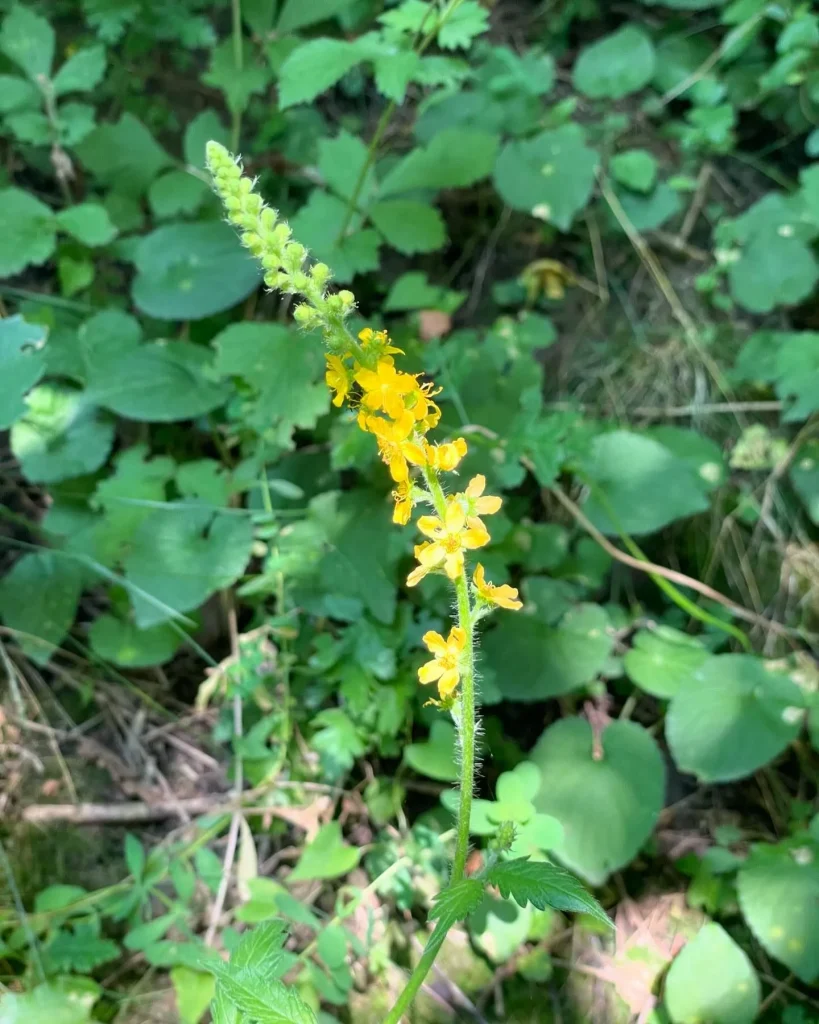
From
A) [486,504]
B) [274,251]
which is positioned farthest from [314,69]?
[486,504]

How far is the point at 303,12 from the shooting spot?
208cm

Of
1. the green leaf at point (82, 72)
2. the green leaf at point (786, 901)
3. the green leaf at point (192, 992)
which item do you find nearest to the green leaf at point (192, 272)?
the green leaf at point (82, 72)

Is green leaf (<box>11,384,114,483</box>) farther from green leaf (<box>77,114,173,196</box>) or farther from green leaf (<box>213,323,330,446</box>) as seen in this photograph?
green leaf (<box>77,114,173,196</box>)

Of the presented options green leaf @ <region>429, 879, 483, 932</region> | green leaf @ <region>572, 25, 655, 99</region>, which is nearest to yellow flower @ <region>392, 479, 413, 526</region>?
green leaf @ <region>429, 879, 483, 932</region>

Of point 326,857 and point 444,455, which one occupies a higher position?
point 444,455

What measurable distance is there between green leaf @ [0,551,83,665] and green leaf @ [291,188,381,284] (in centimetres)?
96

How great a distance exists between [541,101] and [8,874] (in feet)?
8.55

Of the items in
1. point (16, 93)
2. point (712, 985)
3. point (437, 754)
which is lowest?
point (712, 985)

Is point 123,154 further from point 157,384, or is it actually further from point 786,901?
point 786,901

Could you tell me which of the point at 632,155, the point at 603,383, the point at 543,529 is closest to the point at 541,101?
the point at 632,155

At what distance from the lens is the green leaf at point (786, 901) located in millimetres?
1550

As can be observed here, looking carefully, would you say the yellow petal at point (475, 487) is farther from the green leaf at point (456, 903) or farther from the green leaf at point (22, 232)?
the green leaf at point (22, 232)

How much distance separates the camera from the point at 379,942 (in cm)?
158

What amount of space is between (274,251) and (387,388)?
0.22 metres
